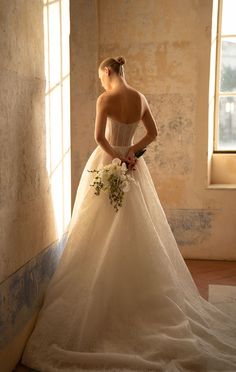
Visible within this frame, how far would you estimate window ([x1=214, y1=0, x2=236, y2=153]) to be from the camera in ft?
17.4

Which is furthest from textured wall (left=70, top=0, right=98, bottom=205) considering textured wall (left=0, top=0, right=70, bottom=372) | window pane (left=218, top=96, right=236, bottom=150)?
textured wall (left=0, top=0, right=70, bottom=372)

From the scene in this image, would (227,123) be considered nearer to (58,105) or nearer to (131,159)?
(131,159)

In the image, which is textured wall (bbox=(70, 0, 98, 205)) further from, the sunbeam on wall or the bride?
the bride

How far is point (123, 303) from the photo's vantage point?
2.99 m

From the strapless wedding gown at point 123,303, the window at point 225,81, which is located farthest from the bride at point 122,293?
the window at point 225,81

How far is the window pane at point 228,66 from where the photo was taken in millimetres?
5398

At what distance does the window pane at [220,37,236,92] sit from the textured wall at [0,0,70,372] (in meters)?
3.18

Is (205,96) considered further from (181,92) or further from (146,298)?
(146,298)

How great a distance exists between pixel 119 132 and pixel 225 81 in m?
2.72

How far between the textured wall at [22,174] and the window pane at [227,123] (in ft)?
10.3

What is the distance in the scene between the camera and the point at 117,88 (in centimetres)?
333

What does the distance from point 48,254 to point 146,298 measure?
0.89 meters

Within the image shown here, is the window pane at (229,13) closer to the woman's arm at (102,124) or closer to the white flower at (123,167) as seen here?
the woman's arm at (102,124)

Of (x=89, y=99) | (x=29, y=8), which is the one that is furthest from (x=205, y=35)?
(x=29, y=8)
